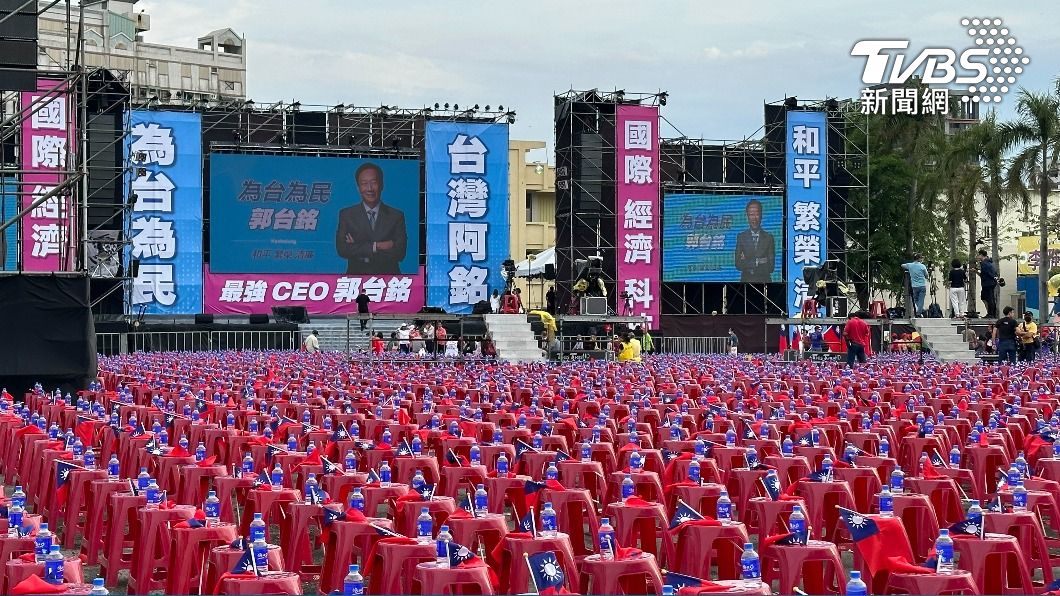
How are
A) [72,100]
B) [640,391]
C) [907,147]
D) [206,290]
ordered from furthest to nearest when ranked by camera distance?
1. [907,147]
2. [206,290]
3. [72,100]
4. [640,391]

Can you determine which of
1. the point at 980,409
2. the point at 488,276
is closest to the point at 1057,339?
the point at 488,276

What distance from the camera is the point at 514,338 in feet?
113

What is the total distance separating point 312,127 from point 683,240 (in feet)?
31.7

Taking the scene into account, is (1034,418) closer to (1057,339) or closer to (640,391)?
(640,391)

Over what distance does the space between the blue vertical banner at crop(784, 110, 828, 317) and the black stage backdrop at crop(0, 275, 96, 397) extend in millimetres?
24764

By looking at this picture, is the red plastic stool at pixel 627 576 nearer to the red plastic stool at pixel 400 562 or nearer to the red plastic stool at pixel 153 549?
the red plastic stool at pixel 400 562

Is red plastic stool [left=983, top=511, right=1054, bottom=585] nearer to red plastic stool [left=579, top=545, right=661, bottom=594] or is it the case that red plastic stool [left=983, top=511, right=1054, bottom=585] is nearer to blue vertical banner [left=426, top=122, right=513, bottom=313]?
red plastic stool [left=579, top=545, right=661, bottom=594]

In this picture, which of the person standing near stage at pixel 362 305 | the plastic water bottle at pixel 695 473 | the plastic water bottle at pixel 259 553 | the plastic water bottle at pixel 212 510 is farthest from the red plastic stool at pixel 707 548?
the person standing near stage at pixel 362 305

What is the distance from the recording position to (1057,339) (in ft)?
109

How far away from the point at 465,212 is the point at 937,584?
34.6 metres

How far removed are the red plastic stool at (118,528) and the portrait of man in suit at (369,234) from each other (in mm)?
30392

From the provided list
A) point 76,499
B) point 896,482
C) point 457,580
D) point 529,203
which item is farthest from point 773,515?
point 529,203

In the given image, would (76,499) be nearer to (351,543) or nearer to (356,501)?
(356,501)

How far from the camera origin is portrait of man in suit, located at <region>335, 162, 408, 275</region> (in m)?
40.5
